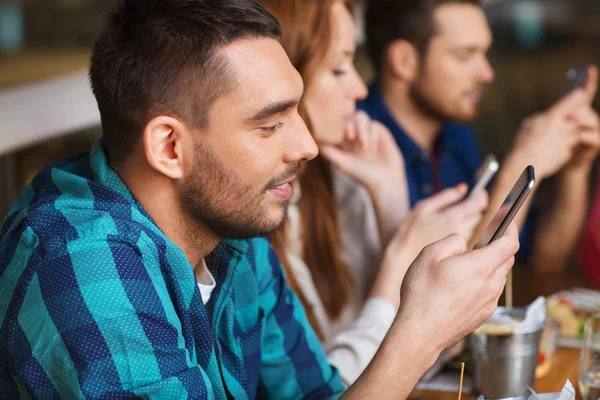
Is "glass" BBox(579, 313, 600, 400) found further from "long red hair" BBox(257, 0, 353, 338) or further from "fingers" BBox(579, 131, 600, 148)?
"fingers" BBox(579, 131, 600, 148)

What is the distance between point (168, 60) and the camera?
974 mm

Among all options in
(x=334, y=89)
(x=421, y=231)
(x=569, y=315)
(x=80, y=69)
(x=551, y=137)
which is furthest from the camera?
(x=80, y=69)

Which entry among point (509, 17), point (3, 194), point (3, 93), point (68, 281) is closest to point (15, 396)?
point (68, 281)

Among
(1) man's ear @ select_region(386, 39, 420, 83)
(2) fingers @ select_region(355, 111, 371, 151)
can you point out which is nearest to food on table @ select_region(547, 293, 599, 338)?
(2) fingers @ select_region(355, 111, 371, 151)

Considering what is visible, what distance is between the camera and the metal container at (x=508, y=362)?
3.94ft

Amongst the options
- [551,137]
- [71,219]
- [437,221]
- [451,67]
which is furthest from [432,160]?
[71,219]

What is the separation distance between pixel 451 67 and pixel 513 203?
141cm

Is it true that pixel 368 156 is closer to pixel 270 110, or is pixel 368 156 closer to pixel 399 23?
pixel 399 23

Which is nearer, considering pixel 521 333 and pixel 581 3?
pixel 521 333

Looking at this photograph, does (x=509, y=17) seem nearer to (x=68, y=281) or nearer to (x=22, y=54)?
(x=68, y=281)

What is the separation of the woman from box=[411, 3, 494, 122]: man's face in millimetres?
396

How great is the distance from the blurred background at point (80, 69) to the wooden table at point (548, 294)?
80cm

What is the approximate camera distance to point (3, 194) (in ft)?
5.79

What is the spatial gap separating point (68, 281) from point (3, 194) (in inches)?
39.3
